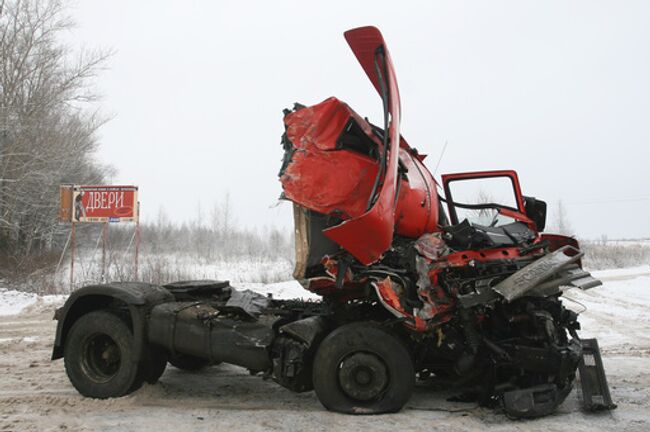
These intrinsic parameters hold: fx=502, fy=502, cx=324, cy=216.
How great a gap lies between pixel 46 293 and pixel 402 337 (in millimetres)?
14366

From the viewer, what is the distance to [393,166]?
4090 mm

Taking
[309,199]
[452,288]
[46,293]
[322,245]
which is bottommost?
[46,293]

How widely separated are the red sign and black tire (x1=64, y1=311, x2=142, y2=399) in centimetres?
1247

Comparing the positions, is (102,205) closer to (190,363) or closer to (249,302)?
(190,363)

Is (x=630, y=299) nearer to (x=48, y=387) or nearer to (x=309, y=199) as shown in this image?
(x=309, y=199)

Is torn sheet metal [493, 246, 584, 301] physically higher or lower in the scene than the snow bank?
higher

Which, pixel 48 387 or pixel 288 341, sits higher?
pixel 288 341

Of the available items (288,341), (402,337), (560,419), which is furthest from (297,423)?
(560,419)

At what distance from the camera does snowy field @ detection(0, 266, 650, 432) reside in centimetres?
403

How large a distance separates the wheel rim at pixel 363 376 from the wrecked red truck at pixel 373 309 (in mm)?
10

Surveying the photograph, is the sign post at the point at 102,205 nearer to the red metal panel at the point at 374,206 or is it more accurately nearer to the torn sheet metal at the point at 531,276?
the red metal panel at the point at 374,206

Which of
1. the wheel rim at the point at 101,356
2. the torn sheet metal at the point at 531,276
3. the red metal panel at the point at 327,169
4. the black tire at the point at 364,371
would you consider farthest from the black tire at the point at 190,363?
the torn sheet metal at the point at 531,276

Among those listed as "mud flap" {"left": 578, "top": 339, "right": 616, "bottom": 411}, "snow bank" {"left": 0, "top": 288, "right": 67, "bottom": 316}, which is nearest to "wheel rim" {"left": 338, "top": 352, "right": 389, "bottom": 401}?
"mud flap" {"left": 578, "top": 339, "right": 616, "bottom": 411}

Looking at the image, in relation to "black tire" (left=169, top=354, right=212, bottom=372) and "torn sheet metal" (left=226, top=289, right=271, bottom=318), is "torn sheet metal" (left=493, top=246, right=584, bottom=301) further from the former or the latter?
"black tire" (left=169, top=354, right=212, bottom=372)
